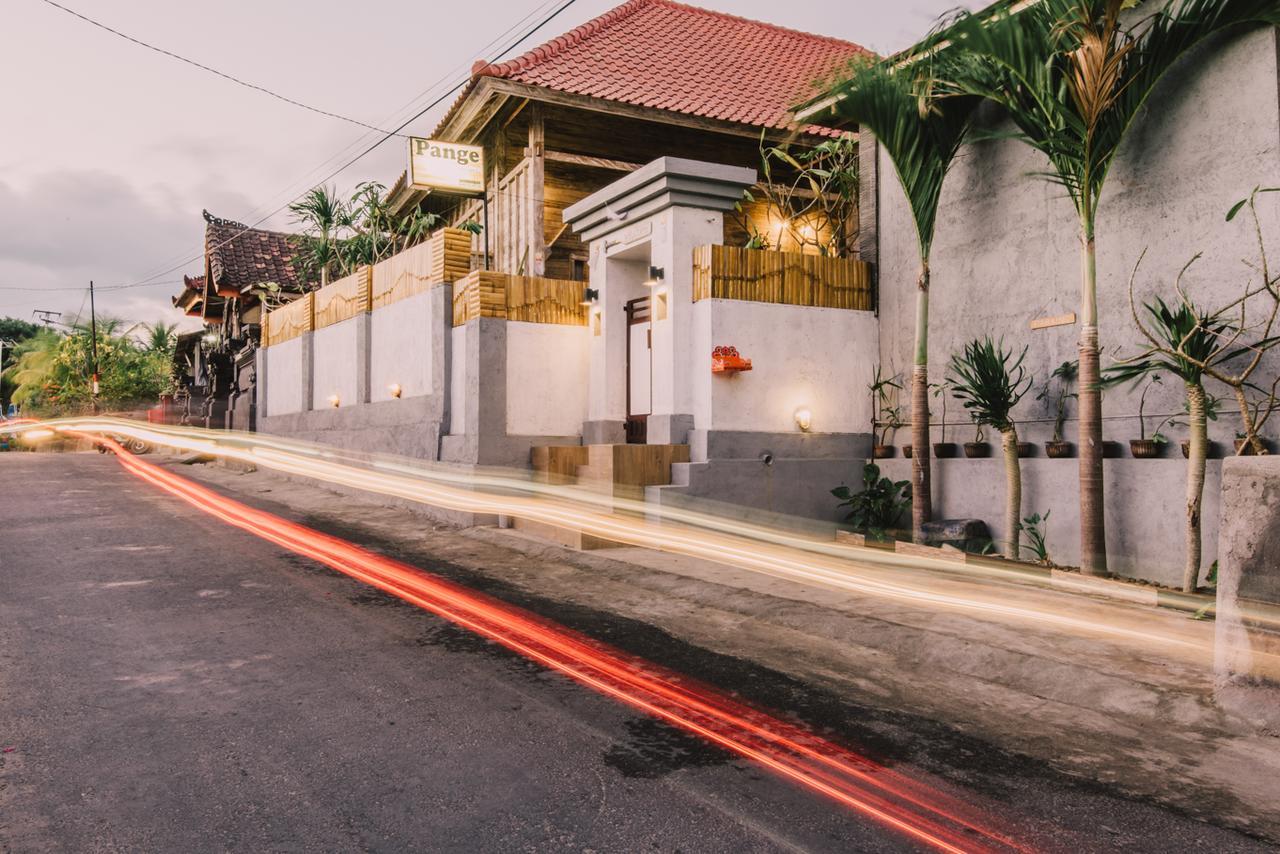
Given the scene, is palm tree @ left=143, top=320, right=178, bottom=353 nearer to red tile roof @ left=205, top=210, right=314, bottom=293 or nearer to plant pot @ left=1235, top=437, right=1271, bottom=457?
red tile roof @ left=205, top=210, right=314, bottom=293

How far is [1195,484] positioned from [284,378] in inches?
730

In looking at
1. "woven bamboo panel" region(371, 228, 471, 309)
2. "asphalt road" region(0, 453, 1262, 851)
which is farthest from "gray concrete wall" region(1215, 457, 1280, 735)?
"woven bamboo panel" region(371, 228, 471, 309)

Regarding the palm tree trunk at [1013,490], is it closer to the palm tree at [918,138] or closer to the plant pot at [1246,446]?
the palm tree at [918,138]

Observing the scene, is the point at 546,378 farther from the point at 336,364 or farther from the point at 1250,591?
the point at 1250,591

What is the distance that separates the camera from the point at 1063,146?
7.96 m

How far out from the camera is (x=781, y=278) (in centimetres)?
1144

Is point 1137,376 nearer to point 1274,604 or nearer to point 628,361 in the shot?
point 1274,604

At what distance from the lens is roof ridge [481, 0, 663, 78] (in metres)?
13.5

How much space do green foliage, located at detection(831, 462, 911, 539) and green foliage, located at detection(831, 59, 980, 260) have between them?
10.1ft

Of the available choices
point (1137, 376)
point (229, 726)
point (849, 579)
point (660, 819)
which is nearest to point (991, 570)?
point (849, 579)

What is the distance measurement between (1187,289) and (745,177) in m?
5.25

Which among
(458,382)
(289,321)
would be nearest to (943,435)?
(458,382)

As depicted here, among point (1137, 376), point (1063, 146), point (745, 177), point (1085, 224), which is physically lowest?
point (1137, 376)

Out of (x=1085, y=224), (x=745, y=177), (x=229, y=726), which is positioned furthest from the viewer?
(x=745, y=177)
